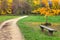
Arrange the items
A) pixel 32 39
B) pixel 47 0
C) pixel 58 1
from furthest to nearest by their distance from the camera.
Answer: pixel 47 0 < pixel 58 1 < pixel 32 39

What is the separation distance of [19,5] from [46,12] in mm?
29555

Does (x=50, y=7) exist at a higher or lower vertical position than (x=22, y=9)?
higher

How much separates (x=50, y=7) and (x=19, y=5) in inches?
1096

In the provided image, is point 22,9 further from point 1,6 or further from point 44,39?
point 44,39

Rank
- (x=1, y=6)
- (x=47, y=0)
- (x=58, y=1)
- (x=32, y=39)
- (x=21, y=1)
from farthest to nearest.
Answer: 1. (x=21, y=1)
2. (x=1, y=6)
3. (x=47, y=0)
4. (x=58, y=1)
5. (x=32, y=39)

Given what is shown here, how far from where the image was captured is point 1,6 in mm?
37656

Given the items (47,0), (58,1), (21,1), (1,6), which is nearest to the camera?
(58,1)

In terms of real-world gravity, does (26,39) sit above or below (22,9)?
above

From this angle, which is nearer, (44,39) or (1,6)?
(44,39)

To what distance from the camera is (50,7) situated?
23.8m

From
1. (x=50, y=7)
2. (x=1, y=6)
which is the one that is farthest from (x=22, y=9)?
(x=50, y=7)

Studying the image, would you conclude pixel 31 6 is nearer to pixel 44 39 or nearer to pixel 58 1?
pixel 58 1

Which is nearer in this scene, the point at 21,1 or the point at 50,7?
the point at 50,7

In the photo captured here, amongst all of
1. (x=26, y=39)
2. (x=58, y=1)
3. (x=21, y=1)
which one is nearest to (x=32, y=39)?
(x=26, y=39)
